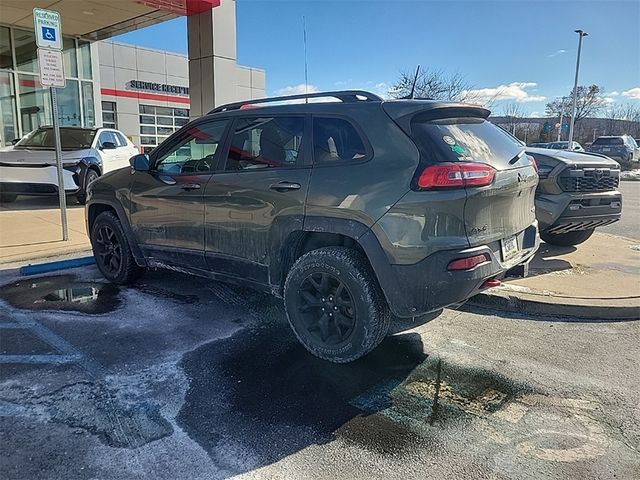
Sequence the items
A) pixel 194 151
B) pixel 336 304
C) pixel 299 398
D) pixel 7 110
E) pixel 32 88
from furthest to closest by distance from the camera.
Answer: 1. pixel 32 88
2. pixel 7 110
3. pixel 194 151
4. pixel 336 304
5. pixel 299 398

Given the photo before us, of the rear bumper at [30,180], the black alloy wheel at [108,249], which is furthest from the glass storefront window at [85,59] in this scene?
the black alloy wheel at [108,249]

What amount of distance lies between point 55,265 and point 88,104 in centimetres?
1327

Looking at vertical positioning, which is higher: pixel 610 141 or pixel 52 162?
pixel 610 141

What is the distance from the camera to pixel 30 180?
10477 millimetres

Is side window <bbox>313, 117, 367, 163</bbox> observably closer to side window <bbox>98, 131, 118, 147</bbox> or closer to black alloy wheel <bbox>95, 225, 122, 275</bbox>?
black alloy wheel <bbox>95, 225, 122, 275</bbox>

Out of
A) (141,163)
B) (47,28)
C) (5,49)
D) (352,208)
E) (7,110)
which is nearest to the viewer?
(352,208)

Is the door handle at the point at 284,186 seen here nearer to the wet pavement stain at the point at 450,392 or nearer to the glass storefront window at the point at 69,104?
the wet pavement stain at the point at 450,392

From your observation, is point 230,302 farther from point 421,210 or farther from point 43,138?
point 43,138

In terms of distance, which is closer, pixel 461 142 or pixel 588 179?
pixel 461 142

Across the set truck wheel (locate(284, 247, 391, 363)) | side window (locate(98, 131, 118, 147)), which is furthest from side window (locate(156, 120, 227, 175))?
side window (locate(98, 131, 118, 147))

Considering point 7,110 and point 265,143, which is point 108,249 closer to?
point 265,143

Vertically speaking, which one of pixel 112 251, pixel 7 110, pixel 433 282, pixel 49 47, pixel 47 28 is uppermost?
pixel 47 28

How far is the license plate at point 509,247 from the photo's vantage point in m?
3.54

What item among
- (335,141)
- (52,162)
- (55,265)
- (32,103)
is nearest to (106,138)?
(52,162)
